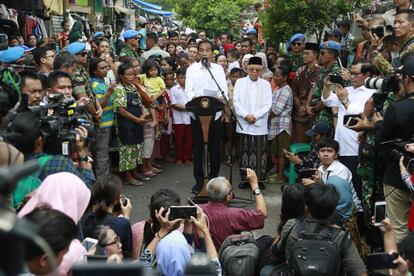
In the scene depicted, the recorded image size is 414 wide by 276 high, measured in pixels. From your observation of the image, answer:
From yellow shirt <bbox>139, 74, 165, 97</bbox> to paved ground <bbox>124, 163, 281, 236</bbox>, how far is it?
50.0 inches

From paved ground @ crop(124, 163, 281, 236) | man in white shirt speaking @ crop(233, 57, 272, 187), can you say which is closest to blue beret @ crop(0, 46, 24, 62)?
paved ground @ crop(124, 163, 281, 236)

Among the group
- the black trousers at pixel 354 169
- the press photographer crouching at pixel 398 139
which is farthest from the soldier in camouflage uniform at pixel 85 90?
the press photographer crouching at pixel 398 139

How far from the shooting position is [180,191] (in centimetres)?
766

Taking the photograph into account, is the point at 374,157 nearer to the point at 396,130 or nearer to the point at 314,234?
the point at 396,130

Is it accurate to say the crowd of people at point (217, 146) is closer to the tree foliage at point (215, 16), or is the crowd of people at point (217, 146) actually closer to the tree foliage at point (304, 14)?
the tree foliage at point (304, 14)

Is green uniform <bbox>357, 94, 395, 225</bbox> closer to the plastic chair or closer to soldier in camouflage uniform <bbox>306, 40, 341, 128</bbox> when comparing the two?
soldier in camouflage uniform <bbox>306, 40, 341, 128</bbox>

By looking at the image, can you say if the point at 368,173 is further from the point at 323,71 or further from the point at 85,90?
the point at 85,90

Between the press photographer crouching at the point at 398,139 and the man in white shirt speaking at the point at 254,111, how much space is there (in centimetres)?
305

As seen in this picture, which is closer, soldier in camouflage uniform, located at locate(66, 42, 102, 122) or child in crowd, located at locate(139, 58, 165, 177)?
soldier in camouflage uniform, located at locate(66, 42, 102, 122)

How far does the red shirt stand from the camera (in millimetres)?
4039

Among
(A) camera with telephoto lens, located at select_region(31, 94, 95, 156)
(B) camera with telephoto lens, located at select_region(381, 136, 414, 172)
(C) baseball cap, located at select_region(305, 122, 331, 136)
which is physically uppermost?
(A) camera with telephoto lens, located at select_region(31, 94, 95, 156)

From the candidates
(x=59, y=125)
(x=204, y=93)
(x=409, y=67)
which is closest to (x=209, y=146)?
(x=204, y=93)

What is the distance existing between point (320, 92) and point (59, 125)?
13.9 ft

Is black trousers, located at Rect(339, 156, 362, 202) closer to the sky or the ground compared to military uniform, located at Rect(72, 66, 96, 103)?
closer to the ground
